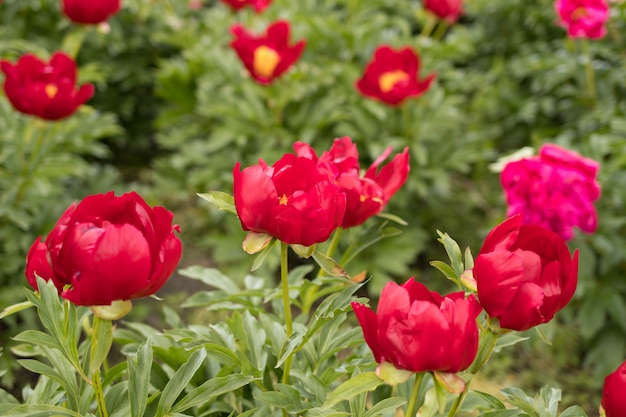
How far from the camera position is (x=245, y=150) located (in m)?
2.57

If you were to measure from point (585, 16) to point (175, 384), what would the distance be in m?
1.86

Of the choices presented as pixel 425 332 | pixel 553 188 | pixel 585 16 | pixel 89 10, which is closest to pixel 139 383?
pixel 425 332

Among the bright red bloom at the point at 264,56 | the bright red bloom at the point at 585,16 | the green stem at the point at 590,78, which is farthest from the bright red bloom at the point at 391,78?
the green stem at the point at 590,78

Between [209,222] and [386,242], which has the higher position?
[386,242]

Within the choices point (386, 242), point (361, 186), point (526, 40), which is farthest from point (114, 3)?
point (526, 40)

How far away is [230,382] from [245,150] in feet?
5.89

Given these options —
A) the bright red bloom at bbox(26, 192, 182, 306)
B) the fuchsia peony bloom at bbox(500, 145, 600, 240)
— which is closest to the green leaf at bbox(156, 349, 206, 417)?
the bright red bloom at bbox(26, 192, 182, 306)

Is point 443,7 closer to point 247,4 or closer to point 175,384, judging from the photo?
point 247,4

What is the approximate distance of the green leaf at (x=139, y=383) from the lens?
2.70 feet

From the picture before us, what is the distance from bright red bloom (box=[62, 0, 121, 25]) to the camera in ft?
6.81

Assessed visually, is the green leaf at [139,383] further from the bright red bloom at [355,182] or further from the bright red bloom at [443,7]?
the bright red bloom at [443,7]

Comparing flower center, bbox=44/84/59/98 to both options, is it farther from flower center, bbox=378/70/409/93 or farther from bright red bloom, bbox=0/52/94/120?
flower center, bbox=378/70/409/93

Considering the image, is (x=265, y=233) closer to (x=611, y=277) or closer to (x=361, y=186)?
(x=361, y=186)

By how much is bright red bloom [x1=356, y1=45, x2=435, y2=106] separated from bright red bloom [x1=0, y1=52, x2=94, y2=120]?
0.88m
